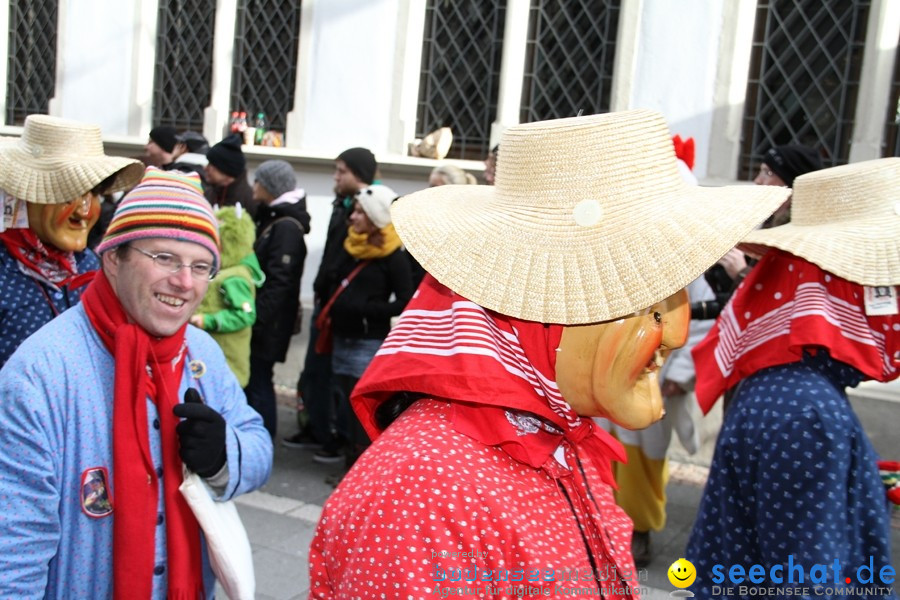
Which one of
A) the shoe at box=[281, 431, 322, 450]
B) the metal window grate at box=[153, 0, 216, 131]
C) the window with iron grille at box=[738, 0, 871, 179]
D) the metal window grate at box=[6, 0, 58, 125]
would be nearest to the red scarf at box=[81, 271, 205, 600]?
the shoe at box=[281, 431, 322, 450]

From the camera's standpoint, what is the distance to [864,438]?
2.53m

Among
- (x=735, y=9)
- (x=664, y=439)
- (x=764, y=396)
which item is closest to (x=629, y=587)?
(x=764, y=396)

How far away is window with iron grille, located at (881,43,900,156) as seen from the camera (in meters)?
6.82

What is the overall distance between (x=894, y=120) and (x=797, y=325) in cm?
508

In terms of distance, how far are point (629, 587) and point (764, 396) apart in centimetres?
108

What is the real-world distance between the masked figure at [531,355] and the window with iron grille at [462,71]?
6950mm

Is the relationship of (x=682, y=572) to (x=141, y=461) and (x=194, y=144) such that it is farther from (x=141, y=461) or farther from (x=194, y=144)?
(x=194, y=144)

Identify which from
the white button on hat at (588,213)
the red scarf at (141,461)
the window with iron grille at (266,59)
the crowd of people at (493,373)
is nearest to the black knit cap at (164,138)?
the window with iron grille at (266,59)

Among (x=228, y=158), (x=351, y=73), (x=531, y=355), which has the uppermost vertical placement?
(x=351, y=73)

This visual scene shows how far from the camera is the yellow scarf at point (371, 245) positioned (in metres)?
5.47

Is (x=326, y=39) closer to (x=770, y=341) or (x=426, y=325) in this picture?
(x=770, y=341)

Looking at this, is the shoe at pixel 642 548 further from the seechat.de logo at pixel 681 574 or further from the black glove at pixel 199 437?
the black glove at pixel 199 437

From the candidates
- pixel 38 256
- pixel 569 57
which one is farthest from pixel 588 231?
pixel 569 57

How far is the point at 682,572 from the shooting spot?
2.58 m
